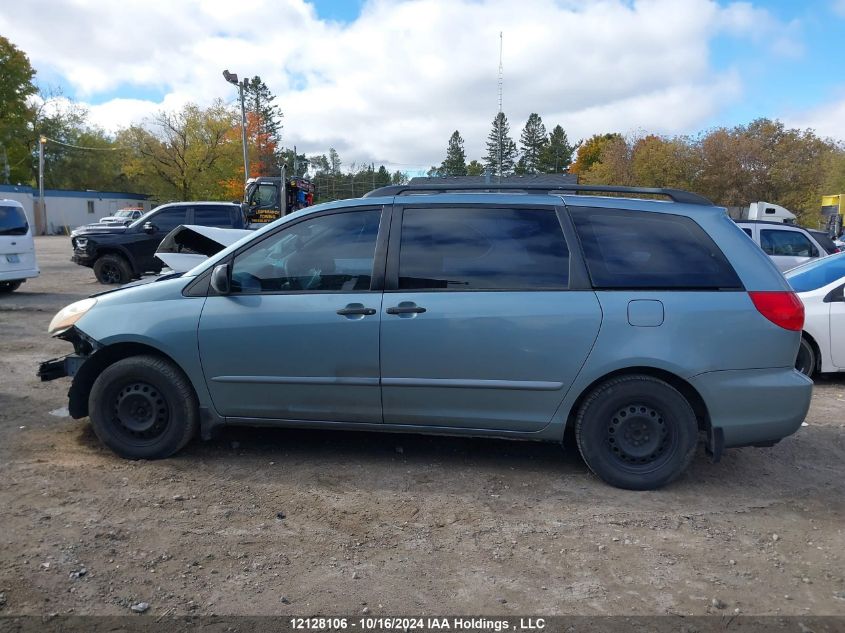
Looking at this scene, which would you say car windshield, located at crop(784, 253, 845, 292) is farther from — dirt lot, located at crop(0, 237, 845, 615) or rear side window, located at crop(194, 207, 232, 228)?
rear side window, located at crop(194, 207, 232, 228)

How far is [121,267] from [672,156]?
33896 millimetres

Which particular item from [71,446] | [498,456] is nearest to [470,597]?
[498,456]

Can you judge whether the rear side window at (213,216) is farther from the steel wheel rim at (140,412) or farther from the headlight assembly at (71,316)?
the steel wheel rim at (140,412)

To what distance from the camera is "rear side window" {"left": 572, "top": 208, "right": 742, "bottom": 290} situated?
13.7 feet

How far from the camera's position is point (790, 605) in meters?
3.03

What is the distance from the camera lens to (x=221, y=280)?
14.5ft

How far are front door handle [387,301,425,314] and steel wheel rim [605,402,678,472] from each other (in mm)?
1391

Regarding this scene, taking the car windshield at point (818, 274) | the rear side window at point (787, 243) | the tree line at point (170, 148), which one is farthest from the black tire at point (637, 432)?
the tree line at point (170, 148)

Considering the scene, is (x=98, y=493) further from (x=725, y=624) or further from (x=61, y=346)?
(x=61, y=346)

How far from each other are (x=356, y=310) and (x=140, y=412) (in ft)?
5.61

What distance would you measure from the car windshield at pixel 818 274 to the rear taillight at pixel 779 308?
3.86m

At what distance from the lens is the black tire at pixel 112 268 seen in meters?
15.4

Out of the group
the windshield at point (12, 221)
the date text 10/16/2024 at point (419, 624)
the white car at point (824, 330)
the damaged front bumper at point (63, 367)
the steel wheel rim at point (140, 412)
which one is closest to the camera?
the date text 10/16/2024 at point (419, 624)

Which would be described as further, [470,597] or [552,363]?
[552,363]
